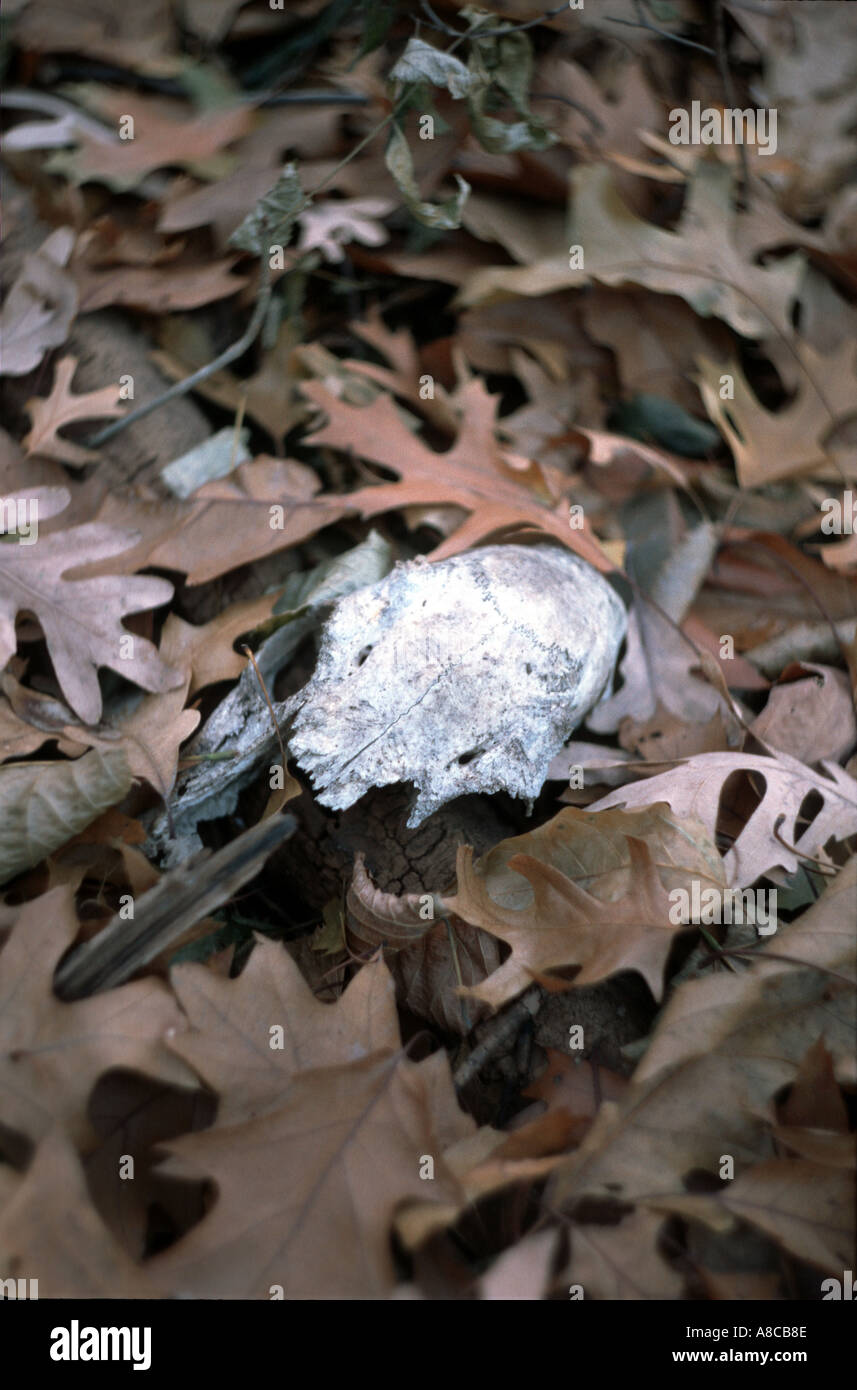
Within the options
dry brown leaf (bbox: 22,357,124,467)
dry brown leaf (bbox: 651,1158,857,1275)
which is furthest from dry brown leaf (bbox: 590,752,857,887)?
dry brown leaf (bbox: 22,357,124,467)

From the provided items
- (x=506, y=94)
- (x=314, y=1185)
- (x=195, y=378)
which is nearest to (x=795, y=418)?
(x=506, y=94)

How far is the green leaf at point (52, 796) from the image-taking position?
130cm

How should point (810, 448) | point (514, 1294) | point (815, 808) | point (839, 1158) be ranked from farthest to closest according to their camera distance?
1. point (810, 448)
2. point (815, 808)
3. point (839, 1158)
4. point (514, 1294)

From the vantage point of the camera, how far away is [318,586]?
1.57m

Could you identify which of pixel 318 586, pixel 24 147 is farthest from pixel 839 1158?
pixel 24 147

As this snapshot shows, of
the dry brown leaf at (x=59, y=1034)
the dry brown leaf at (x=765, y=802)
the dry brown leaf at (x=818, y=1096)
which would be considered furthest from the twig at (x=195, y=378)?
the dry brown leaf at (x=818, y=1096)

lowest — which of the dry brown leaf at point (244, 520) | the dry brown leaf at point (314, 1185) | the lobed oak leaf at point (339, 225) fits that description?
the dry brown leaf at point (314, 1185)

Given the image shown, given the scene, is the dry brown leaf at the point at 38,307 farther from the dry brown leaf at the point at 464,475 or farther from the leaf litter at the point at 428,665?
the dry brown leaf at the point at 464,475

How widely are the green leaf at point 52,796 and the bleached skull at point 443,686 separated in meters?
0.25

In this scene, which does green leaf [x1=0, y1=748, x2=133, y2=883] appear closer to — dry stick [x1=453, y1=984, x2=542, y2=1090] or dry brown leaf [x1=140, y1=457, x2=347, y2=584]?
dry brown leaf [x1=140, y1=457, x2=347, y2=584]

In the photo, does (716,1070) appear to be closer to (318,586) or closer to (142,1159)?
(142,1159)

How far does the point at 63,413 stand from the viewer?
1729mm

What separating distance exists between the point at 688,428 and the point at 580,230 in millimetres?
468

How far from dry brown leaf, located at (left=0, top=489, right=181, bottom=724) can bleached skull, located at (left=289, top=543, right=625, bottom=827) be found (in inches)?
12.1
